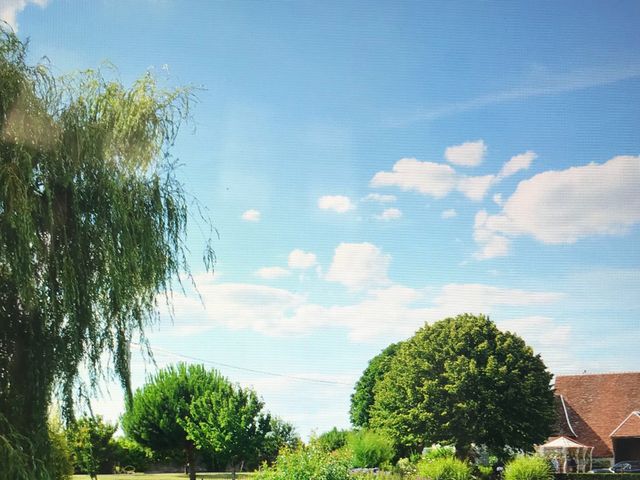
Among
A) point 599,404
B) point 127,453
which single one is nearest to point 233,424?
point 127,453

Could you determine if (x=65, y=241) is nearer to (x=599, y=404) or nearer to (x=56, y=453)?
(x=56, y=453)

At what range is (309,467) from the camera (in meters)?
16.6

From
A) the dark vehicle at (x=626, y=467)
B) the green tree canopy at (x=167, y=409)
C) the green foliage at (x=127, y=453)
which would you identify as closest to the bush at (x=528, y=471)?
the dark vehicle at (x=626, y=467)

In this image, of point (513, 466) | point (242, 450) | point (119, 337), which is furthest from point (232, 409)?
point (119, 337)

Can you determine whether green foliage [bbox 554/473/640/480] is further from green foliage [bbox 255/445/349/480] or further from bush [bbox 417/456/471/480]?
green foliage [bbox 255/445/349/480]

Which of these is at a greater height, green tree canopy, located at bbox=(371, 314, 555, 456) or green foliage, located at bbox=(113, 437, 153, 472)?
green tree canopy, located at bbox=(371, 314, 555, 456)

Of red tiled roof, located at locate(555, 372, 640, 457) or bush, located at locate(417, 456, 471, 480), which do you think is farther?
red tiled roof, located at locate(555, 372, 640, 457)

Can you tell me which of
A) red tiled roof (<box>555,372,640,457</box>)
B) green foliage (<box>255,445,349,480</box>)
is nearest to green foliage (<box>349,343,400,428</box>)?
red tiled roof (<box>555,372,640,457</box>)

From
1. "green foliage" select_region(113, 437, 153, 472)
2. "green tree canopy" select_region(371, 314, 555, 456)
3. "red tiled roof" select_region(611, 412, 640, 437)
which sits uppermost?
"green tree canopy" select_region(371, 314, 555, 456)

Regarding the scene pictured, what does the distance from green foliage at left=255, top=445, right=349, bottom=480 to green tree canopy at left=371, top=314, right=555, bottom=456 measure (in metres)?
18.2

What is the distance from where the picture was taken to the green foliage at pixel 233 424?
31.3 meters

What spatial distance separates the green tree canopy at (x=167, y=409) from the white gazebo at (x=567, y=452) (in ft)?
60.6

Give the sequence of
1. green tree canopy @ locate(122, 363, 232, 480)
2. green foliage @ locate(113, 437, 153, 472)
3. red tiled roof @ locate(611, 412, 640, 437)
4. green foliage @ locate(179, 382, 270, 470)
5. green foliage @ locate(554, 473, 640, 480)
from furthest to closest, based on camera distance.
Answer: green foliage @ locate(113, 437, 153, 472)
red tiled roof @ locate(611, 412, 640, 437)
green tree canopy @ locate(122, 363, 232, 480)
green foliage @ locate(554, 473, 640, 480)
green foliage @ locate(179, 382, 270, 470)

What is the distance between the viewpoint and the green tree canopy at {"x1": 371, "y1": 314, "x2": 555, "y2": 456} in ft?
114
